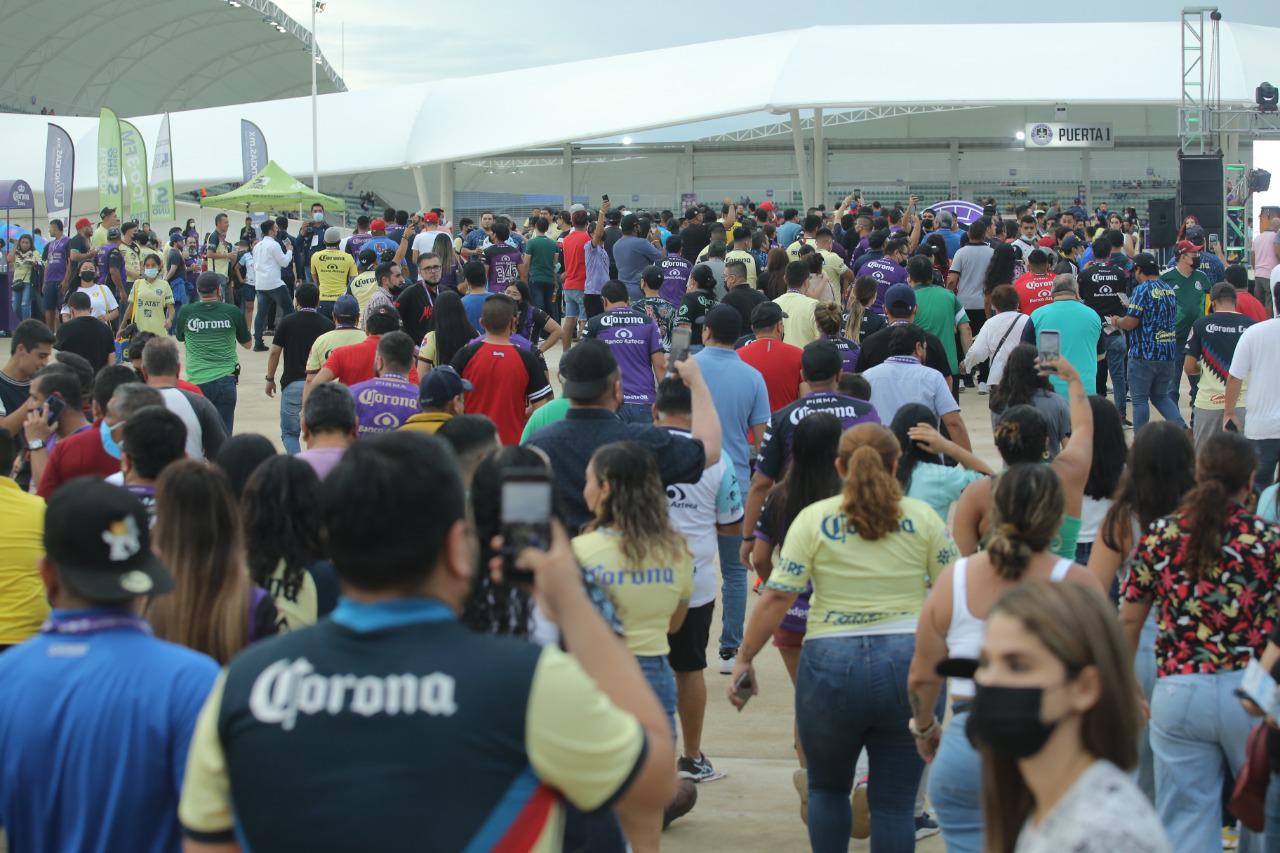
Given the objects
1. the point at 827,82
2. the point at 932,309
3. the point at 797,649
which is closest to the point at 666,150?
the point at 827,82

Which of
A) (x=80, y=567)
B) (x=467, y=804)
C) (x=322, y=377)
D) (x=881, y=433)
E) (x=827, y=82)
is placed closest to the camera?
(x=467, y=804)

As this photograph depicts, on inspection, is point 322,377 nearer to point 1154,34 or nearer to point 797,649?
point 797,649

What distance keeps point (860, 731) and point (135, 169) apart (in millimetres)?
23911

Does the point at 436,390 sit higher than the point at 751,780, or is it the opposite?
the point at 436,390

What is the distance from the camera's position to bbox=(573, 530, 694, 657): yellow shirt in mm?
4551

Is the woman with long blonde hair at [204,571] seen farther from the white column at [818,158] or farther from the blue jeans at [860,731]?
the white column at [818,158]

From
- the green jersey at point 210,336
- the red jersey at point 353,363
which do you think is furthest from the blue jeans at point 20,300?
the red jersey at point 353,363

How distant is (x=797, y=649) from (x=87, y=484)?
320 cm

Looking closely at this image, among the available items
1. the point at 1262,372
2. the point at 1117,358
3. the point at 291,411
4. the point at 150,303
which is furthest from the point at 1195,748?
the point at 150,303

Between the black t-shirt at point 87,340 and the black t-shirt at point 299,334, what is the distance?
5.04 feet

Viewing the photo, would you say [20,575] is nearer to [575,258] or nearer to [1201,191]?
[575,258]

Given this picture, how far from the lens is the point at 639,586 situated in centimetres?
461

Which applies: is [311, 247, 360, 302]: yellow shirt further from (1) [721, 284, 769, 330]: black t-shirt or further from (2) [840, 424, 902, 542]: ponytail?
(2) [840, 424, 902, 542]: ponytail

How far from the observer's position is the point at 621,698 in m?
2.31
